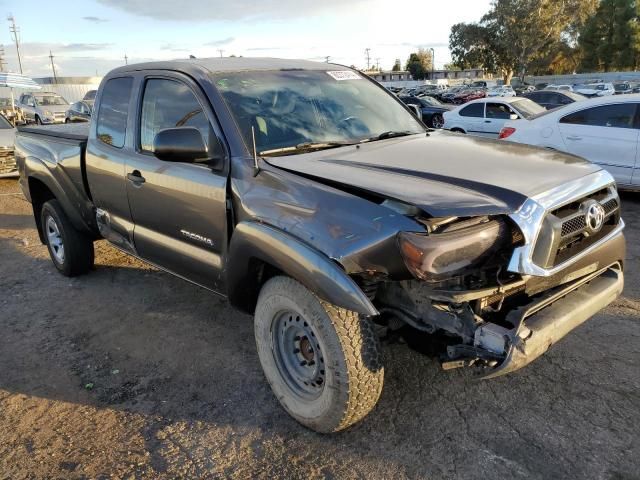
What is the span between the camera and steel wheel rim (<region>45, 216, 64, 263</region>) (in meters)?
5.50

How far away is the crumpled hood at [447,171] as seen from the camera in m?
2.40

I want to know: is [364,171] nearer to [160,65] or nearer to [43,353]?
[160,65]

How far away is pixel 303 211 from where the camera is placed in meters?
2.64

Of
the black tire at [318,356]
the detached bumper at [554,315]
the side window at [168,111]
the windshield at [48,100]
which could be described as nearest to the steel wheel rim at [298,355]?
the black tire at [318,356]

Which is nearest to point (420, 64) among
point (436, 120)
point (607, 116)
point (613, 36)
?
point (613, 36)

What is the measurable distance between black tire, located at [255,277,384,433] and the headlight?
1.60ft

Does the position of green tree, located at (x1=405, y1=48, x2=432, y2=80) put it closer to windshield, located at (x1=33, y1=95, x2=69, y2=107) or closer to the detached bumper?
windshield, located at (x1=33, y1=95, x2=69, y2=107)

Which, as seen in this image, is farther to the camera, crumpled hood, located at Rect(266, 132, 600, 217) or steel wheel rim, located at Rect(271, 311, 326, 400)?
steel wheel rim, located at Rect(271, 311, 326, 400)

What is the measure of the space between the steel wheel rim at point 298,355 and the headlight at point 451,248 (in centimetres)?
76

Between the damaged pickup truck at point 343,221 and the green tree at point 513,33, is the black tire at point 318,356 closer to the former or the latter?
the damaged pickup truck at point 343,221

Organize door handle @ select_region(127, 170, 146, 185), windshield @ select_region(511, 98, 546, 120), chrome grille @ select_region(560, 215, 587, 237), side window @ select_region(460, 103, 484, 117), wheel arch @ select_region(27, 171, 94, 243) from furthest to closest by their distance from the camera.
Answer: side window @ select_region(460, 103, 484, 117)
windshield @ select_region(511, 98, 546, 120)
wheel arch @ select_region(27, 171, 94, 243)
door handle @ select_region(127, 170, 146, 185)
chrome grille @ select_region(560, 215, 587, 237)

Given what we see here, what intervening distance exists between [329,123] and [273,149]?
0.53 m

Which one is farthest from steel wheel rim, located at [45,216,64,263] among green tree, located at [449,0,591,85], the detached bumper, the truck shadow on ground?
green tree, located at [449,0,591,85]

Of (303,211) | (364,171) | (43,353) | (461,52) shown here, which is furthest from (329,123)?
(461,52)
